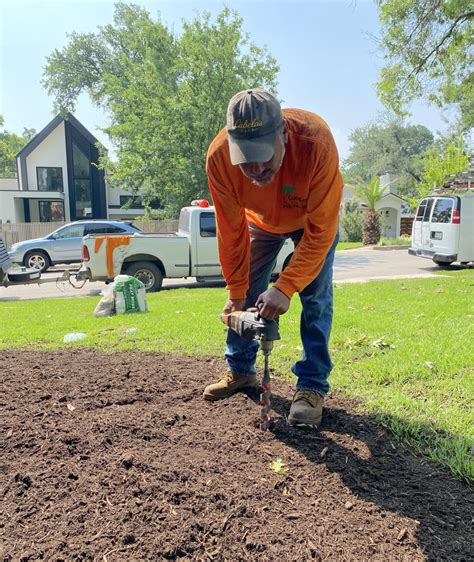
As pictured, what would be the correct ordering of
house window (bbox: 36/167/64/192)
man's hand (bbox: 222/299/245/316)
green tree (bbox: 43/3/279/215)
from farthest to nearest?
house window (bbox: 36/167/64/192)
green tree (bbox: 43/3/279/215)
man's hand (bbox: 222/299/245/316)

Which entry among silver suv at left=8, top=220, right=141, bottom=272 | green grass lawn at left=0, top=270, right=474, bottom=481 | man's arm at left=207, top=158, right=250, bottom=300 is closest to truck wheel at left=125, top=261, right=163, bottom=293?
green grass lawn at left=0, top=270, right=474, bottom=481

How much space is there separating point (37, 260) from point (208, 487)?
48.8 feet

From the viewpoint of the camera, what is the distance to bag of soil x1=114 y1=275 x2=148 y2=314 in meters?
6.70

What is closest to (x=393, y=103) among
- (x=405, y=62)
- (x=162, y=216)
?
(x=405, y=62)

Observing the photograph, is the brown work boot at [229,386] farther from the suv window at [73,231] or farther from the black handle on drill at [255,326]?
the suv window at [73,231]

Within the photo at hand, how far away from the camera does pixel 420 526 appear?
171 centimetres

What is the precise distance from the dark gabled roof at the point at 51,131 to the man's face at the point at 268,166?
32.4m

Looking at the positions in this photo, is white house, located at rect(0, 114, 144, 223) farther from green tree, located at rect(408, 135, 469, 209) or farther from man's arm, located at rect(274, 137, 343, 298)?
man's arm, located at rect(274, 137, 343, 298)

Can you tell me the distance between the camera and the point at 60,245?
49.7 ft

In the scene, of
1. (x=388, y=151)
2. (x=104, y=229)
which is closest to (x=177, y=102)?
(x=104, y=229)

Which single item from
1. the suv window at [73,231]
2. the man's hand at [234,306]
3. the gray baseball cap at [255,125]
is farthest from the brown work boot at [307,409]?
the suv window at [73,231]

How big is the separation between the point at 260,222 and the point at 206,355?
5.45 ft

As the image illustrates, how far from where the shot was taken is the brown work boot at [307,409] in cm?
250

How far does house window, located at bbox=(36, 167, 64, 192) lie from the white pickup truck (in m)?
24.5
